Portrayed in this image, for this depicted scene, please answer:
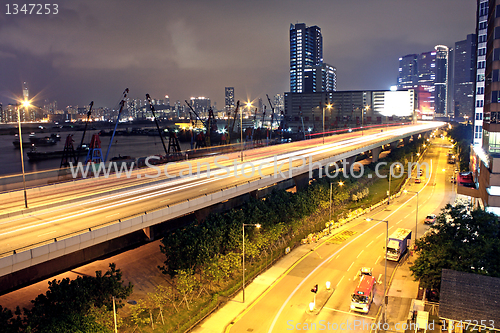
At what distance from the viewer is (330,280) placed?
27.6 meters

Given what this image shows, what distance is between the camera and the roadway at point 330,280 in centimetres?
2238

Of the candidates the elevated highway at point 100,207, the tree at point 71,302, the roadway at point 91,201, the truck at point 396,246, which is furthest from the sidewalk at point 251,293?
the roadway at point 91,201

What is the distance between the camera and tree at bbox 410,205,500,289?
22219mm

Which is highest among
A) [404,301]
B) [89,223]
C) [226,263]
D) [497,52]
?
[497,52]

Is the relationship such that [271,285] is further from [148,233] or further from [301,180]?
[301,180]

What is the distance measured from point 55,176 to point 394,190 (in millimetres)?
48775

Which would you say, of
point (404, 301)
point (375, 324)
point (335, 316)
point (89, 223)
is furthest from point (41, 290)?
point (404, 301)

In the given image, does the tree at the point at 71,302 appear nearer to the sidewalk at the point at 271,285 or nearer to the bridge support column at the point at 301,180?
the sidewalk at the point at 271,285

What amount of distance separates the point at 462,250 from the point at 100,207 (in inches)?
953

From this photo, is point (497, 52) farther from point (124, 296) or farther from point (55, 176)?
point (55, 176)

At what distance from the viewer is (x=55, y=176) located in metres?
41.8

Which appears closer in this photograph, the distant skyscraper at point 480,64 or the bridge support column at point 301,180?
the bridge support column at point 301,180

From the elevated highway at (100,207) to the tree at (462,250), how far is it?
49.7 ft

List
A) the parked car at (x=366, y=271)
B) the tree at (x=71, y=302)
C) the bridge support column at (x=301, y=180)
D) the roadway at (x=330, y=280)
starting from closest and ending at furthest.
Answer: the tree at (x=71, y=302) < the roadway at (x=330, y=280) < the parked car at (x=366, y=271) < the bridge support column at (x=301, y=180)
